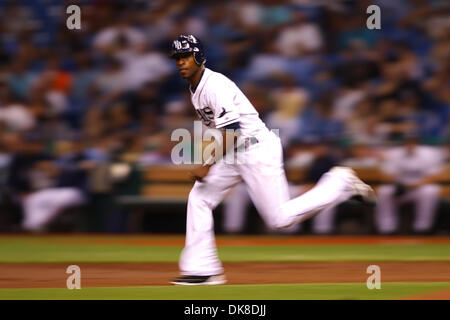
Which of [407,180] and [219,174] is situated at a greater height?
[219,174]

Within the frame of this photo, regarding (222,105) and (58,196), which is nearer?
(222,105)

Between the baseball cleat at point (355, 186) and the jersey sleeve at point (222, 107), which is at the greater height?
the jersey sleeve at point (222, 107)

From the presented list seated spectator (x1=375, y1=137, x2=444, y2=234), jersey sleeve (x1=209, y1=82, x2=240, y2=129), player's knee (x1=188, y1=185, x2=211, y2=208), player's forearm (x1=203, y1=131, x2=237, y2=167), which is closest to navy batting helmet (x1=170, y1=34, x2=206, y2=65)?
jersey sleeve (x1=209, y1=82, x2=240, y2=129)

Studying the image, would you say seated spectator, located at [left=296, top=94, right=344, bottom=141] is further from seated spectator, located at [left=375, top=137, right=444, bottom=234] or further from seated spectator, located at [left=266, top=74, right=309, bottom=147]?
seated spectator, located at [left=375, top=137, right=444, bottom=234]

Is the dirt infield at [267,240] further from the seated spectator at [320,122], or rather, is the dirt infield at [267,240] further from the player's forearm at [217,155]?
the player's forearm at [217,155]

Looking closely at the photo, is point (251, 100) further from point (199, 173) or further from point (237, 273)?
point (199, 173)

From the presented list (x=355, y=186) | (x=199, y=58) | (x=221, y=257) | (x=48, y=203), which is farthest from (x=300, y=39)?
(x=199, y=58)

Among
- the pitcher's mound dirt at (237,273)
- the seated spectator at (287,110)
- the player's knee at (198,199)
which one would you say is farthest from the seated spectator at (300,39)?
the player's knee at (198,199)
